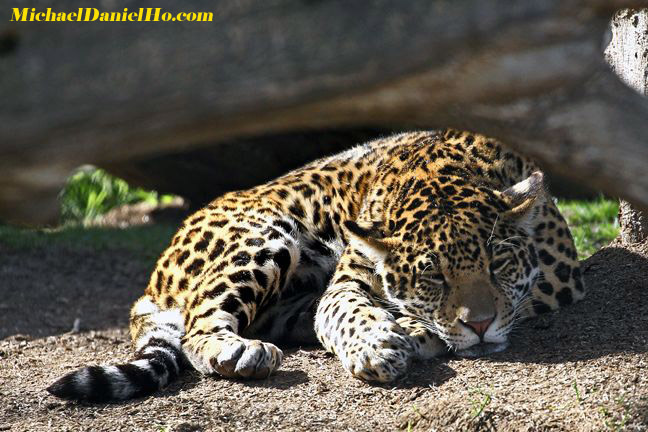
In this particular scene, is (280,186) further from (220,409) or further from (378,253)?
(220,409)

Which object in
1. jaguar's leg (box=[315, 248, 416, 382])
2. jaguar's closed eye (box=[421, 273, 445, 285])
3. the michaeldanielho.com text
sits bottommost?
jaguar's leg (box=[315, 248, 416, 382])

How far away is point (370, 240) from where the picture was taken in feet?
20.6

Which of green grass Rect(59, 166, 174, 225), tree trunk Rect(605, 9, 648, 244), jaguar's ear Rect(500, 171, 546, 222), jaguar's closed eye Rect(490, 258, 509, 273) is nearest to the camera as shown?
jaguar's closed eye Rect(490, 258, 509, 273)

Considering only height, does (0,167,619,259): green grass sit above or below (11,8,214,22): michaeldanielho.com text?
below

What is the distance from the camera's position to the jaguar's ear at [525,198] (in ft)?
20.4

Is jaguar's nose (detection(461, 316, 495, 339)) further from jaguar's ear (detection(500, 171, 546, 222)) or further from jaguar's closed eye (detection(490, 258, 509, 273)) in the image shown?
jaguar's ear (detection(500, 171, 546, 222))

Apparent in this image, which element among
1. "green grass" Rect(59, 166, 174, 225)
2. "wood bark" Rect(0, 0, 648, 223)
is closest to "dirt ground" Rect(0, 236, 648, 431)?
"wood bark" Rect(0, 0, 648, 223)

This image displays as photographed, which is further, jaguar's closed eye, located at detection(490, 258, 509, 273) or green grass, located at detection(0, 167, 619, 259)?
green grass, located at detection(0, 167, 619, 259)

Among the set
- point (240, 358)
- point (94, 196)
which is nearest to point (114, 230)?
point (94, 196)

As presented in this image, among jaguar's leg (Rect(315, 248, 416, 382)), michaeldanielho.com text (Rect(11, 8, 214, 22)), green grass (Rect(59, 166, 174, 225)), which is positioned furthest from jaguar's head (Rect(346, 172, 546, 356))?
green grass (Rect(59, 166, 174, 225))

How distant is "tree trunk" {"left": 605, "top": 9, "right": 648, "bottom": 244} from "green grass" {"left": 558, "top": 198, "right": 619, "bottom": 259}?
1.00m

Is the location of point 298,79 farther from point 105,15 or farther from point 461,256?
point 461,256

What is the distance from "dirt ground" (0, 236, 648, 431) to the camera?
16.4 ft

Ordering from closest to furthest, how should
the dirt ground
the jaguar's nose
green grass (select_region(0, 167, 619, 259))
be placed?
1. the dirt ground
2. the jaguar's nose
3. green grass (select_region(0, 167, 619, 259))
